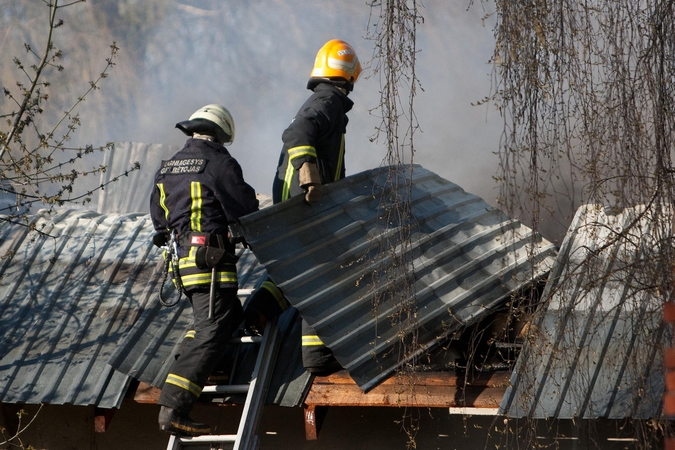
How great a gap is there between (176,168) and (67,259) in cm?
206

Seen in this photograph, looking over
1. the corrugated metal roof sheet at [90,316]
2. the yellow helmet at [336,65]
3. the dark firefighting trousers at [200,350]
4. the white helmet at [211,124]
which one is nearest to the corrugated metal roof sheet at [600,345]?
the corrugated metal roof sheet at [90,316]

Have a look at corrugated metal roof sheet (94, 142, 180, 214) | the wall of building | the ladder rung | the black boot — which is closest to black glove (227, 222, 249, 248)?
the ladder rung

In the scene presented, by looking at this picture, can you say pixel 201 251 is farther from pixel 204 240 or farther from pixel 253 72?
pixel 253 72

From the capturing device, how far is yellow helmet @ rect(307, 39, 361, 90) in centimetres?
568

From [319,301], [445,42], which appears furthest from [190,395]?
[445,42]

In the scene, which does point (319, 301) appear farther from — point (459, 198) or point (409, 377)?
point (459, 198)

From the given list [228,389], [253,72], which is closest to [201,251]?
[228,389]

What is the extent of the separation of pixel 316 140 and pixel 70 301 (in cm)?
226

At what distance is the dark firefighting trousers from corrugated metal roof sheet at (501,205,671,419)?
161 cm

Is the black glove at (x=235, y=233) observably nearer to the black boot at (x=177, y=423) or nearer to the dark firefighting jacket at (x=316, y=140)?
the dark firefighting jacket at (x=316, y=140)

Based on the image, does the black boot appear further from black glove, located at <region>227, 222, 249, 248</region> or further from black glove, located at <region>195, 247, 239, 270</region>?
black glove, located at <region>227, 222, 249, 248</region>

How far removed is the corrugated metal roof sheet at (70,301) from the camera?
17.3ft

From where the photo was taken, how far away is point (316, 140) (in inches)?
212

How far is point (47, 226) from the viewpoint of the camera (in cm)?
695
